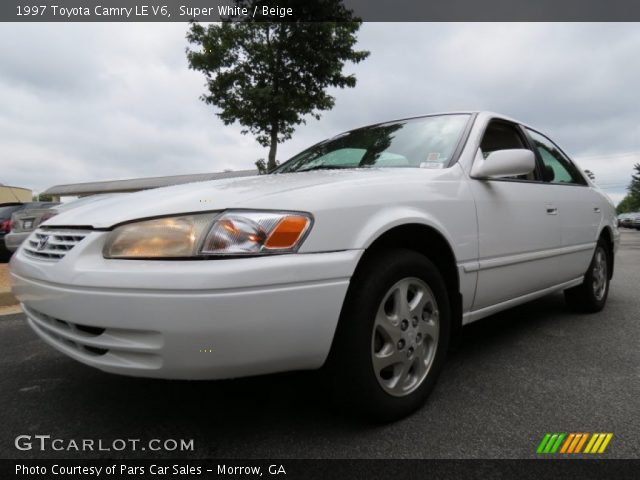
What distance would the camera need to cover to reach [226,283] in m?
1.23

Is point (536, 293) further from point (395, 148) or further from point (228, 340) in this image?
point (228, 340)

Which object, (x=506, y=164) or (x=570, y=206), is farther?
(x=570, y=206)

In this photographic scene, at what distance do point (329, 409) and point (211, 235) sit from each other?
923 mm

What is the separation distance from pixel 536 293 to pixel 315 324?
1861 mm

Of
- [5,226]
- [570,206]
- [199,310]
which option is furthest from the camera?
[5,226]

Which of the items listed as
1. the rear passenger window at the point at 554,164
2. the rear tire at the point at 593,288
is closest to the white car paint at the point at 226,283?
the rear passenger window at the point at 554,164

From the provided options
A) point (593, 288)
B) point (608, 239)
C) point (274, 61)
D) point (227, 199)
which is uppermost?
point (274, 61)

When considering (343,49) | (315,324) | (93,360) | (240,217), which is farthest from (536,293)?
(343,49)

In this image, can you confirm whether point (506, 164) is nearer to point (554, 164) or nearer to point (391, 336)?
point (391, 336)

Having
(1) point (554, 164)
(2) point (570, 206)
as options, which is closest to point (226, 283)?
(2) point (570, 206)

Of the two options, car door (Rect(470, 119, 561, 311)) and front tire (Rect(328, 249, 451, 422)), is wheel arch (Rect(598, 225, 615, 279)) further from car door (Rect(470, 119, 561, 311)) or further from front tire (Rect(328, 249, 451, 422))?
front tire (Rect(328, 249, 451, 422))

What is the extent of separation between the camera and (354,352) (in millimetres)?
1443

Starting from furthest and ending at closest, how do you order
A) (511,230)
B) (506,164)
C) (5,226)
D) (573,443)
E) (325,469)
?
(5,226) < (511,230) < (506,164) < (573,443) < (325,469)

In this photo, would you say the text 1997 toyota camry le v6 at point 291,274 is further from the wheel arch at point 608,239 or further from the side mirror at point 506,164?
the wheel arch at point 608,239
